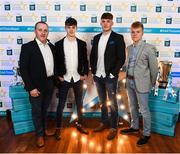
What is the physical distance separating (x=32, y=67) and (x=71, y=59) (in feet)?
1.67

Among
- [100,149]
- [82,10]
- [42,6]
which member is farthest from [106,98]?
[42,6]

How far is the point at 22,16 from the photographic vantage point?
363 centimetres

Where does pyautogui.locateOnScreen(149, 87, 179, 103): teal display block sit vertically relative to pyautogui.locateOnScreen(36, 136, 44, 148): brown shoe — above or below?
above

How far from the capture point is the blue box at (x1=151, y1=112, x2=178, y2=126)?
321 centimetres

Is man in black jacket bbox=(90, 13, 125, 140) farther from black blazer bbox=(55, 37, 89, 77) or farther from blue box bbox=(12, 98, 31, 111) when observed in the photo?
blue box bbox=(12, 98, 31, 111)

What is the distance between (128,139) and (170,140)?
0.53 metres

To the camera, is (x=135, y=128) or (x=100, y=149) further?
(x=135, y=128)

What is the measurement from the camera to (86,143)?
306 centimetres

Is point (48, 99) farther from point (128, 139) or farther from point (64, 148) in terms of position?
point (128, 139)

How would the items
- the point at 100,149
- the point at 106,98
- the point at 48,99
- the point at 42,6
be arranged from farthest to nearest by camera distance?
the point at 42,6, the point at 106,98, the point at 48,99, the point at 100,149

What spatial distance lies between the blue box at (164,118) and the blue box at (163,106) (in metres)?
0.05

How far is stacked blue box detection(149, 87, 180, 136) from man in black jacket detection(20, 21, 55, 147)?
4.60 feet

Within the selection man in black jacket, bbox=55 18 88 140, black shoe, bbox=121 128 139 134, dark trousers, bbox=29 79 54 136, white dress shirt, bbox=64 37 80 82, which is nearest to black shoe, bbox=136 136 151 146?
black shoe, bbox=121 128 139 134

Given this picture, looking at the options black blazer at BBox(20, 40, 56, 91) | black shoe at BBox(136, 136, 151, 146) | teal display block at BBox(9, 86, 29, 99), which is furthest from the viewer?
teal display block at BBox(9, 86, 29, 99)
